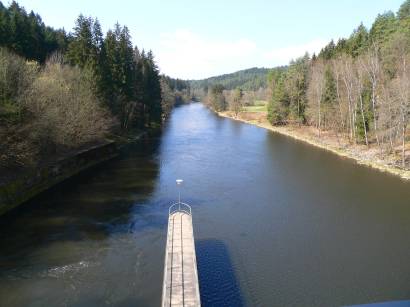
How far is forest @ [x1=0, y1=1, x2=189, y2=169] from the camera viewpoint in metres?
26.2

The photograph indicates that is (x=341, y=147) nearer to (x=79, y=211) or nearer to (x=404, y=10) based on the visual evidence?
(x=79, y=211)

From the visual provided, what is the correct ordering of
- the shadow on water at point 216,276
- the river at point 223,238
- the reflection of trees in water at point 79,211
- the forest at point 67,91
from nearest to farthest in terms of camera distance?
the shadow on water at point 216,276
the river at point 223,238
the reflection of trees in water at point 79,211
the forest at point 67,91

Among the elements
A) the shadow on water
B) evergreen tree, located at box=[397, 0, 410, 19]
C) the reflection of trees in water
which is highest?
evergreen tree, located at box=[397, 0, 410, 19]

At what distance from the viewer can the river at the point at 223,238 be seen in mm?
15859

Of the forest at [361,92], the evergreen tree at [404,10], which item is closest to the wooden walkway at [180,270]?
the forest at [361,92]

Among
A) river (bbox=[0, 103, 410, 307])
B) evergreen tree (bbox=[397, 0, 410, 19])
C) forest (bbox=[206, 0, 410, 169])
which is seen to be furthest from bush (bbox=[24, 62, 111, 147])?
evergreen tree (bbox=[397, 0, 410, 19])

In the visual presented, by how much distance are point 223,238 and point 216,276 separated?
4304 millimetres

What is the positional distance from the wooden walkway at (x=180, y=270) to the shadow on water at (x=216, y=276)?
4.46ft

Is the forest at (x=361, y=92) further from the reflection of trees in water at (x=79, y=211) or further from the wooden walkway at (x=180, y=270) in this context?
the wooden walkway at (x=180, y=270)

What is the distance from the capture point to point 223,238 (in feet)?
69.2

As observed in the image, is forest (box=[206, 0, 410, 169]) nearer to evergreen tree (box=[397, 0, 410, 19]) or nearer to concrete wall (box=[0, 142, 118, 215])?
evergreen tree (box=[397, 0, 410, 19])

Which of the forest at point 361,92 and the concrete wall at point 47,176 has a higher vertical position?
the forest at point 361,92

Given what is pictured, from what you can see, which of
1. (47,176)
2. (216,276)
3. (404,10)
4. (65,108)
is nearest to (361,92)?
(404,10)

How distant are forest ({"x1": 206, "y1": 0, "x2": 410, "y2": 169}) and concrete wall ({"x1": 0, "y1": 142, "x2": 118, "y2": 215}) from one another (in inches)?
1327
